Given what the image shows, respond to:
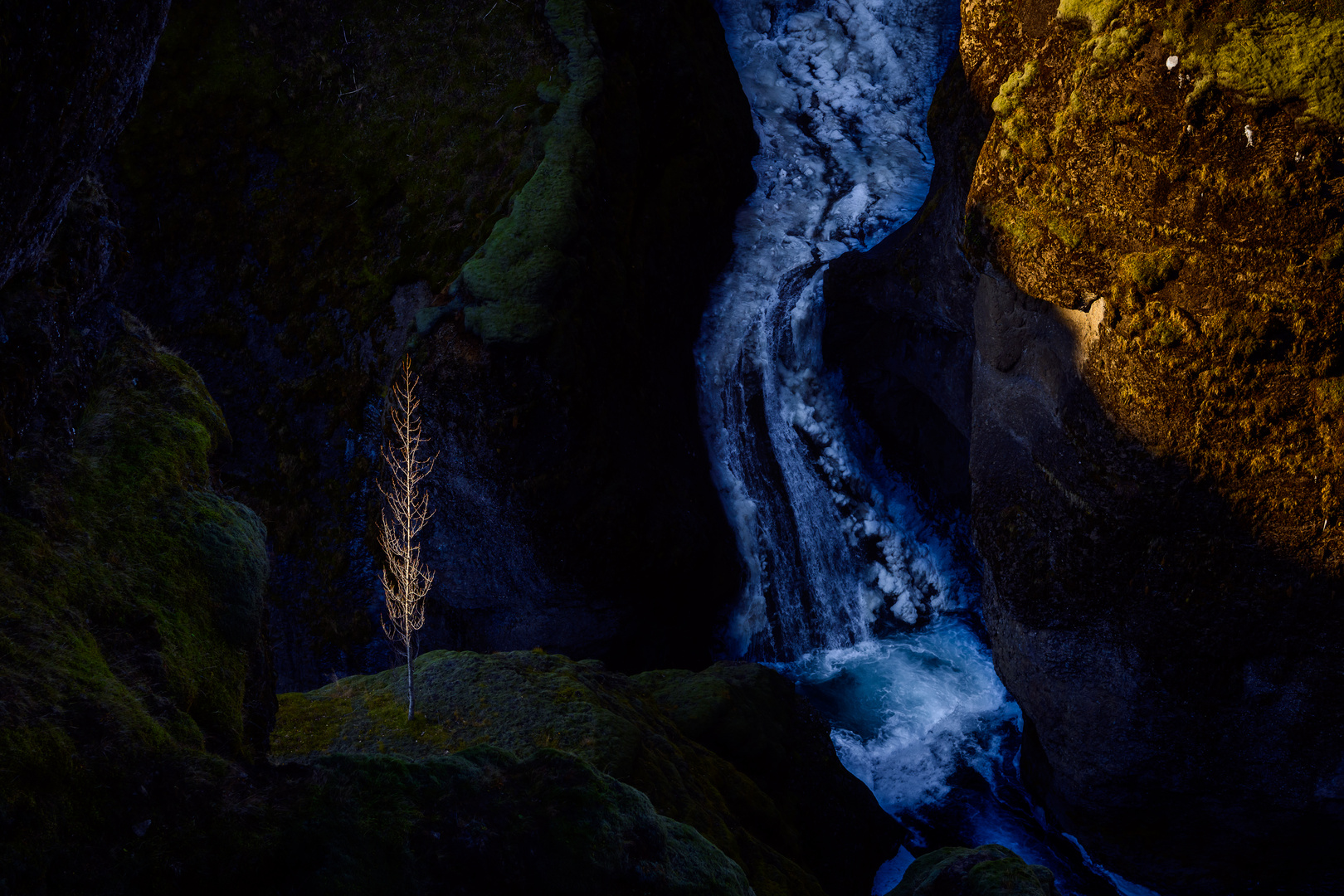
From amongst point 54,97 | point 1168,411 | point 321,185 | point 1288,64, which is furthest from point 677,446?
point 54,97

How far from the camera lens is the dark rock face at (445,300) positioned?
17062 millimetres

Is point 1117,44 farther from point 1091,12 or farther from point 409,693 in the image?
point 409,693

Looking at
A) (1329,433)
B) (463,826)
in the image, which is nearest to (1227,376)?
(1329,433)

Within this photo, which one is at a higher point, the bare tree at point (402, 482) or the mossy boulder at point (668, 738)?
the bare tree at point (402, 482)

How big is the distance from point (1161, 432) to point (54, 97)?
13.2 m

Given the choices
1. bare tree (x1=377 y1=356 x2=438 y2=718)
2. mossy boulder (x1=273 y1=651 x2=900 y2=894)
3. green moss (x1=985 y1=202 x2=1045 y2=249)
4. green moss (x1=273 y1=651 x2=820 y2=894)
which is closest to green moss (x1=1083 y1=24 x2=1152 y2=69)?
green moss (x1=985 y1=202 x2=1045 y2=249)

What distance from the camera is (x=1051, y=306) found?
13.7 meters

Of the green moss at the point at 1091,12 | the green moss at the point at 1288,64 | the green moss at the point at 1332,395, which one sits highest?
the green moss at the point at 1091,12

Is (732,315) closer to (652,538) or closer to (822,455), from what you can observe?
(822,455)

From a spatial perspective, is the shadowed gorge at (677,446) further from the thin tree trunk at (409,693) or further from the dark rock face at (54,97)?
the thin tree trunk at (409,693)

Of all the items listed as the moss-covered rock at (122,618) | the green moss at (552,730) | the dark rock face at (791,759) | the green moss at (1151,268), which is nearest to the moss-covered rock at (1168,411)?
the green moss at (1151,268)

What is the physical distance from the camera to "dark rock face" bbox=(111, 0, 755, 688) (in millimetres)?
17062

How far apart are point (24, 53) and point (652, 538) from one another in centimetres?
1404

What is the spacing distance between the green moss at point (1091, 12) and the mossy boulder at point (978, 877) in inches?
448
